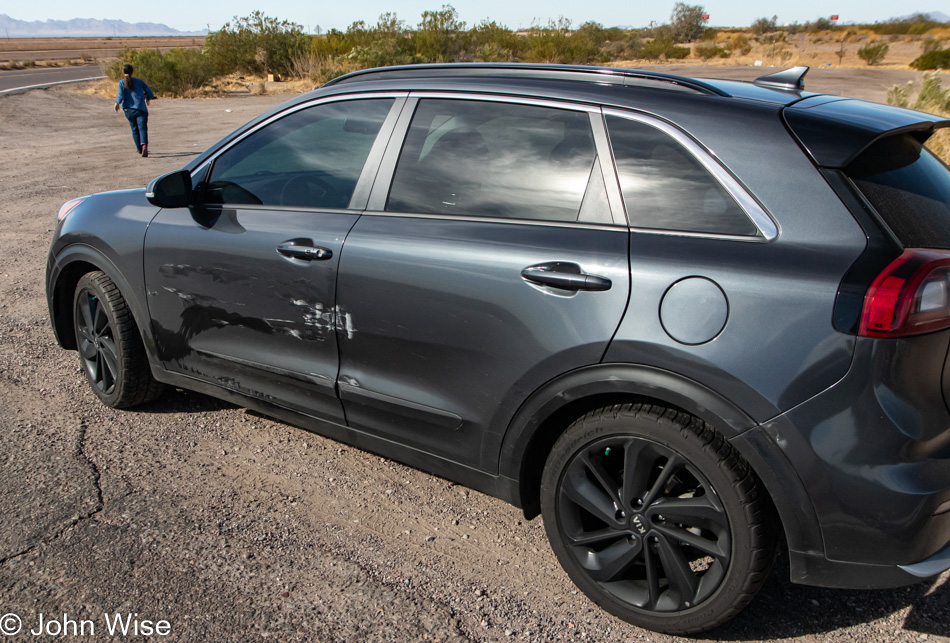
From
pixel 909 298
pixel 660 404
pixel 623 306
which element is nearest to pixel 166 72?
pixel 623 306

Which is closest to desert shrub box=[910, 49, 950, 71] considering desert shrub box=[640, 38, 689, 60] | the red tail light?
desert shrub box=[640, 38, 689, 60]

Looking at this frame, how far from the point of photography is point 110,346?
13.4 feet

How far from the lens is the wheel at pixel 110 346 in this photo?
156 inches

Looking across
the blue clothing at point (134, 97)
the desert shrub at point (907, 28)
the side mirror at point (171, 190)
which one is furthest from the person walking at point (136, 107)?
the desert shrub at point (907, 28)

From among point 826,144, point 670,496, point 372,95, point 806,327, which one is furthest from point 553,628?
point 372,95

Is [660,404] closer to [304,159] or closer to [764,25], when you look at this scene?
[304,159]

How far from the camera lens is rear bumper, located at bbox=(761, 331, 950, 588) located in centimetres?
203

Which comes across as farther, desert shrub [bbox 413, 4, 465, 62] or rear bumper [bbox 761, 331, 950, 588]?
desert shrub [bbox 413, 4, 465, 62]

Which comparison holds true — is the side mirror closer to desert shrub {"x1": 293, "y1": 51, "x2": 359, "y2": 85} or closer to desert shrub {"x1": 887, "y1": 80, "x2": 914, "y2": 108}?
desert shrub {"x1": 887, "y1": 80, "x2": 914, "y2": 108}

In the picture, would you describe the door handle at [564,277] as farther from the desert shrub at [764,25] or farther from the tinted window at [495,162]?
the desert shrub at [764,25]

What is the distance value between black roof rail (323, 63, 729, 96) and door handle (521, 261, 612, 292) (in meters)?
0.75

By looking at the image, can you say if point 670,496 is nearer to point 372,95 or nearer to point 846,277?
point 846,277

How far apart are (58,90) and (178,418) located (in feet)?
109

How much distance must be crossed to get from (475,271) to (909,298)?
132 centimetres
